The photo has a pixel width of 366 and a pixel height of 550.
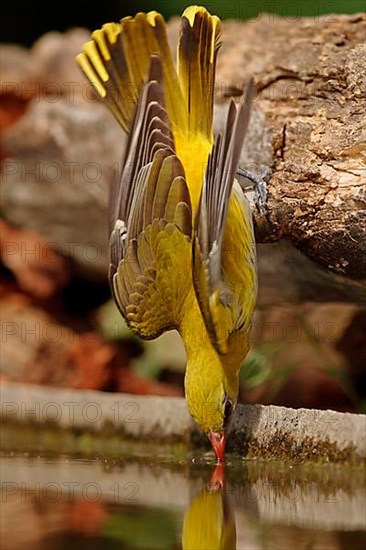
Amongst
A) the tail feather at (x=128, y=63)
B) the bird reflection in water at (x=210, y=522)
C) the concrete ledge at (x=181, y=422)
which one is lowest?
the concrete ledge at (x=181, y=422)

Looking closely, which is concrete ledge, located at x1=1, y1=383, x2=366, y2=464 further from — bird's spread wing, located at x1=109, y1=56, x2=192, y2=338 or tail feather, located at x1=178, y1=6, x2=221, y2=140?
tail feather, located at x1=178, y1=6, x2=221, y2=140

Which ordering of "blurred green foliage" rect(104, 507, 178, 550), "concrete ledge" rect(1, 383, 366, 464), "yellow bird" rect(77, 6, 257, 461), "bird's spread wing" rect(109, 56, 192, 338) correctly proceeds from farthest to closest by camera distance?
"bird's spread wing" rect(109, 56, 192, 338) < "yellow bird" rect(77, 6, 257, 461) < "concrete ledge" rect(1, 383, 366, 464) < "blurred green foliage" rect(104, 507, 178, 550)

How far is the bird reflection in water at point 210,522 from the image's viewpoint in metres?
3.02

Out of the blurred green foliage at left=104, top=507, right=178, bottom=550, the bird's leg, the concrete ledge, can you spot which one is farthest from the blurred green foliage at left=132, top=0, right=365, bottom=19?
the blurred green foliage at left=104, top=507, right=178, bottom=550

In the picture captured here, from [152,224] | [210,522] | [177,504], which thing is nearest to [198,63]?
[152,224]

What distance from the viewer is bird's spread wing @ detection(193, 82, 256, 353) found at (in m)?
4.14

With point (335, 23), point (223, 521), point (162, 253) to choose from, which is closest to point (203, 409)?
point (162, 253)

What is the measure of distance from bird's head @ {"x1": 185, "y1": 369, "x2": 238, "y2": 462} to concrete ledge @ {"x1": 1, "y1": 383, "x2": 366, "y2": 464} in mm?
151

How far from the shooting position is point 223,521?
331cm

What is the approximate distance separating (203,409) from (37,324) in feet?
8.29

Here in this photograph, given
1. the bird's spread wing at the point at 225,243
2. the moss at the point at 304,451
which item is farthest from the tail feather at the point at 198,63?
the moss at the point at 304,451

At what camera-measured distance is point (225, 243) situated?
14.9 feet

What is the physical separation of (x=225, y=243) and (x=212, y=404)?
67cm

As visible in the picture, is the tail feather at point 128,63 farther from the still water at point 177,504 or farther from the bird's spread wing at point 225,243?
the still water at point 177,504
